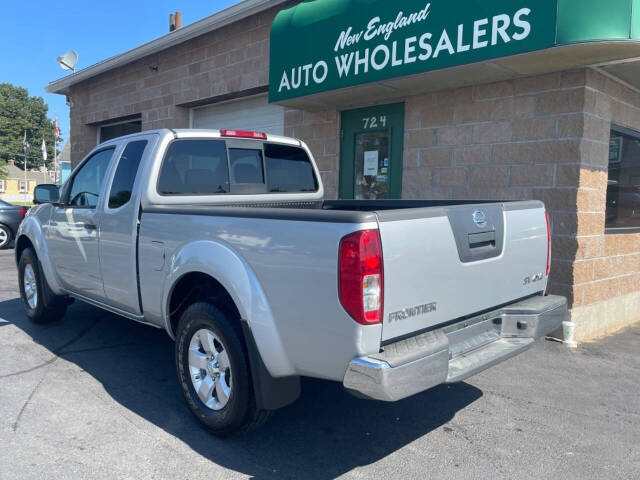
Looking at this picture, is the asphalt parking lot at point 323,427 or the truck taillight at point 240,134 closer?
the asphalt parking lot at point 323,427

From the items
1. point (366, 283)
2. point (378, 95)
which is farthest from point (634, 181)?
point (366, 283)

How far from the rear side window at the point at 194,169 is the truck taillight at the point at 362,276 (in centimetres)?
206

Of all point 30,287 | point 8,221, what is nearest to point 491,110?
point 30,287

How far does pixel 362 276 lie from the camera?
2529mm

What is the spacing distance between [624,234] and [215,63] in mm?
7847

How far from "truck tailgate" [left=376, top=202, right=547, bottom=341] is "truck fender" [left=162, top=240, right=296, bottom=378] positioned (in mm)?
650

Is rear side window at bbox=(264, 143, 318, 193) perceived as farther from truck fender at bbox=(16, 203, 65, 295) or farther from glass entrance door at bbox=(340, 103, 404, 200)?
glass entrance door at bbox=(340, 103, 404, 200)

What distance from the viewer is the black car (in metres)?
12.9

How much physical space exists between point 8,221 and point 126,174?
10.5 m

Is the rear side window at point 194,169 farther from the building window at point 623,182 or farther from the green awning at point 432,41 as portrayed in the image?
the building window at point 623,182

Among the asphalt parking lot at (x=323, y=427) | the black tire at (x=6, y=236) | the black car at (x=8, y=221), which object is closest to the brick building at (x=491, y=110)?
the asphalt parking lot at (x=323, y=427)

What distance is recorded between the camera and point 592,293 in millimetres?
6043

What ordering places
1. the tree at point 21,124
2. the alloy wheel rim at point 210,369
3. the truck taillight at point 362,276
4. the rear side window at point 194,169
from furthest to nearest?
the tree at point 21,124 → the rear side window at point 194,169 → the alloy wheel rim at point 210,369 → the truck taillight at point 362,276

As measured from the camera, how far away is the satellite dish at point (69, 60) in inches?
607
